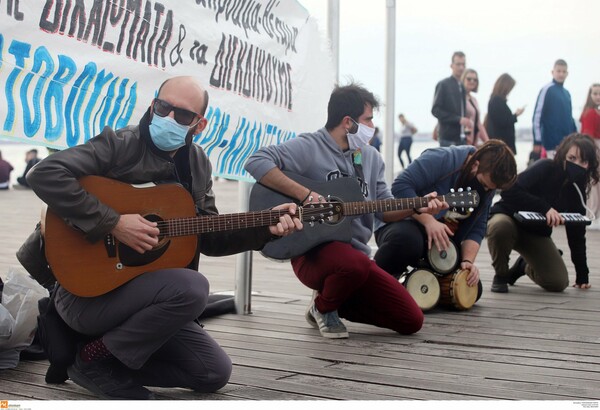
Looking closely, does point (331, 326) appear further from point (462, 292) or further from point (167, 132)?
point (167, 132)

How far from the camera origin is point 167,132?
10.4ft

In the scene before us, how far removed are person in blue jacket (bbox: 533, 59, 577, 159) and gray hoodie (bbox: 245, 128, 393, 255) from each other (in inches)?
217

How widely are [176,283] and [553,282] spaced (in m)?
3.51

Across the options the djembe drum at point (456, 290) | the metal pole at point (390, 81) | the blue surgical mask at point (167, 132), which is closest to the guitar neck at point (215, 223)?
the blue surgical mask at point (167, 132)

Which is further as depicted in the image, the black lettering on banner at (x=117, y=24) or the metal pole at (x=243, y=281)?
the metal pole at (x=243, y=281)

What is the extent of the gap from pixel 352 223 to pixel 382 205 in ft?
1.12

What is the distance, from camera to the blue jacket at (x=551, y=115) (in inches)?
377

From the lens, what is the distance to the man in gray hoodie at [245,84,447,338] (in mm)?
Answer: 4219

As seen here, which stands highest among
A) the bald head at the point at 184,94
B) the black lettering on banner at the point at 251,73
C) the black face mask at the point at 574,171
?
the black lettering on banner at the point at 251,73

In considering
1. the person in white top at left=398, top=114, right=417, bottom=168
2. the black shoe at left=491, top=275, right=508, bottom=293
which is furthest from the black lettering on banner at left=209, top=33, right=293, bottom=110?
the person in white top at left=398, top=114, right=417, bottom=168

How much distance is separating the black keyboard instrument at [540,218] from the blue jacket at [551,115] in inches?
155

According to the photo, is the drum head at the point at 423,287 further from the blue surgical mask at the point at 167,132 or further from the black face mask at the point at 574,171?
the blue surgical mask at the point at 167,132

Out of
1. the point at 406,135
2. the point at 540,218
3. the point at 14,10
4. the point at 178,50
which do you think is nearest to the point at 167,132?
the point at 14,10

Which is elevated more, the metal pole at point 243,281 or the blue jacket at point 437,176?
the blue jacket at point 437,176
